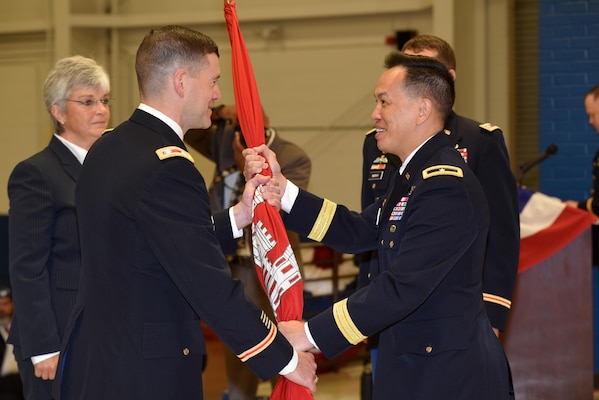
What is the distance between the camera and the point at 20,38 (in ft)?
29.3

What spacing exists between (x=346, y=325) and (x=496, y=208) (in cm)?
86

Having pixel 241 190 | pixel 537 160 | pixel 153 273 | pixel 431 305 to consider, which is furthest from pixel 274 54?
pixel 153 273

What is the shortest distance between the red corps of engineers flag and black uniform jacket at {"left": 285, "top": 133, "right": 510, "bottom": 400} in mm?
245

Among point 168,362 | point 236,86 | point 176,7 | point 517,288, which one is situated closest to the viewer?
point 168,362

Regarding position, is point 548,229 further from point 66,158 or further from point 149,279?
point 149,279

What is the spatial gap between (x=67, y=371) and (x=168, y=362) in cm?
35

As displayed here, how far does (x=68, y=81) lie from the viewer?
132 inches

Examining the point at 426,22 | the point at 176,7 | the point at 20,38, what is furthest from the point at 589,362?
the point at 20,38

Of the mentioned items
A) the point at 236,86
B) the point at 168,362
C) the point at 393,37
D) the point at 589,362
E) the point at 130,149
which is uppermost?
the point at 393,37

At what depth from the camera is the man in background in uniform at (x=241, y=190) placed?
4.77 meters

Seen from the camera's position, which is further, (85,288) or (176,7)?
(176,7)

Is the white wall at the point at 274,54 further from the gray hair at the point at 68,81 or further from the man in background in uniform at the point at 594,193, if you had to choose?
the gray hair at the point at 68,81

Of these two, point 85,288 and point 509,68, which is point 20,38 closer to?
point 509,68

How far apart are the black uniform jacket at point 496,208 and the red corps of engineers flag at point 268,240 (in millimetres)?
415
